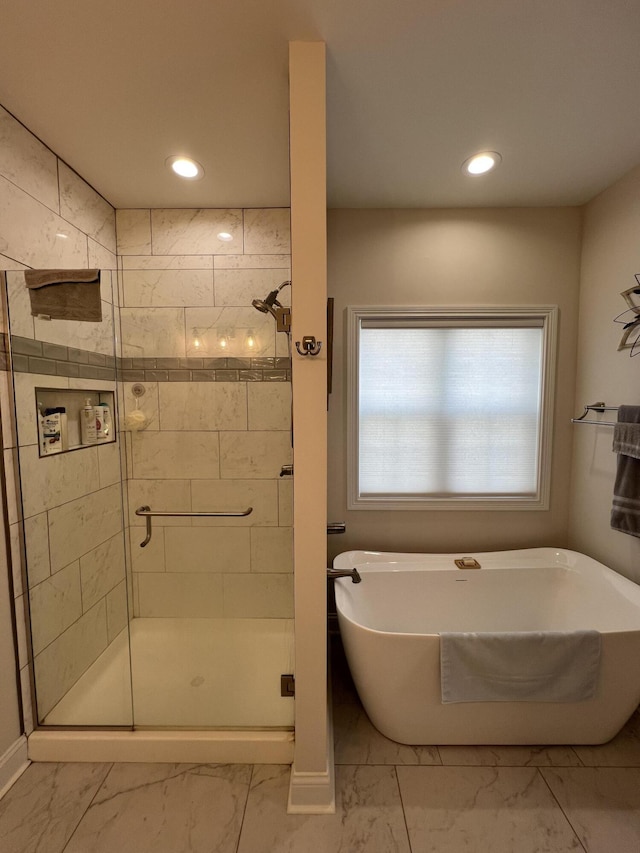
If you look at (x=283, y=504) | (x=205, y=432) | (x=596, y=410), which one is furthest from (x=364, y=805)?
(x=596, y=410)

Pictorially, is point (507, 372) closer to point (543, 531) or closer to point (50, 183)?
point (543, 531)

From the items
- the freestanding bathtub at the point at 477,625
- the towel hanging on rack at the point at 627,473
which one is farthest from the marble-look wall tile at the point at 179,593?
the towel hanging on rack at the point at 627,473

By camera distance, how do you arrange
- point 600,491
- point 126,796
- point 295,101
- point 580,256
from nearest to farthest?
1. point 295,101
2. point 126,796
3. point 600,491
4. point 580,256

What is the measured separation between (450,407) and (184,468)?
1.65 meters

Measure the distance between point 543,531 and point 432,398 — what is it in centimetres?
108

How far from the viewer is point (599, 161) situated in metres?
1.58

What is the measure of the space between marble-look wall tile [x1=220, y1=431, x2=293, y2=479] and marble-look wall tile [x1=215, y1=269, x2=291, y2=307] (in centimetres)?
75

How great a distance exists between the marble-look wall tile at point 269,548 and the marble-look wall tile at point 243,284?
1307 mm

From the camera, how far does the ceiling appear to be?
38.2 inches

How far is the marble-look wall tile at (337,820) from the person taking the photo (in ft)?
3.49

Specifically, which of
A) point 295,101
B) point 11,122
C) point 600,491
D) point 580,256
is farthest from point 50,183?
point 600,491

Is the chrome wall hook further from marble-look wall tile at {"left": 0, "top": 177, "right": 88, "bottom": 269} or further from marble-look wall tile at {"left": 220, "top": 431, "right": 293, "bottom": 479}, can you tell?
marble-look wall tile at {"left": 0, "top": 177, "right": 88, "bottom": 269}

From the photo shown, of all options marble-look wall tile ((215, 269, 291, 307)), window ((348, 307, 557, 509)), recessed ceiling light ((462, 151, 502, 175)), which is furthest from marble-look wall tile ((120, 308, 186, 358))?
recessed ceiling light ((462, 151, 502, 175))

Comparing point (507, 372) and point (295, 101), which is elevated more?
point (295, 101)
